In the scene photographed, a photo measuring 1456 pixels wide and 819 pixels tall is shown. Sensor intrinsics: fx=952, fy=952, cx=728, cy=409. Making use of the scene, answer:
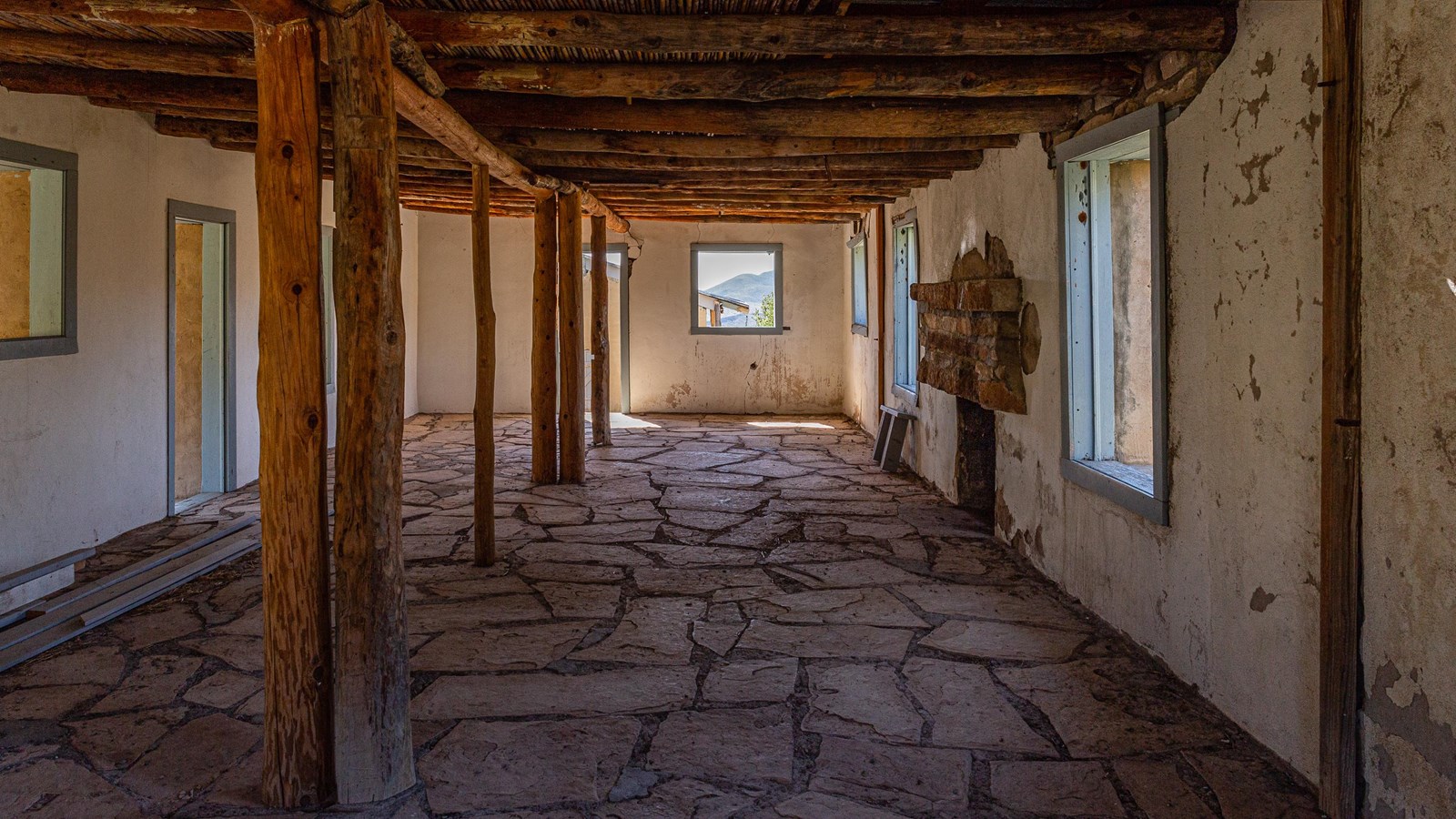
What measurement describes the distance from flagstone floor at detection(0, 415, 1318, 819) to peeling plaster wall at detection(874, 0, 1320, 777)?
0.24 meters

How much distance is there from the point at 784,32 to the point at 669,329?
10.2 m

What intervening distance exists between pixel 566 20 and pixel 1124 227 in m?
3.05

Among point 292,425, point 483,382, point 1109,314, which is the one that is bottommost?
point 292,425

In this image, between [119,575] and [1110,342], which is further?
[119,575]

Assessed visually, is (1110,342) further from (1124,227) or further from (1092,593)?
(1092,593)

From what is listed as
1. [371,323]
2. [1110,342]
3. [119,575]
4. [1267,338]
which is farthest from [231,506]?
[1267,338]

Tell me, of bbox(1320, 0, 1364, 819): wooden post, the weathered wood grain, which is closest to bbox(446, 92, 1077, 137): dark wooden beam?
the weathered wood grain

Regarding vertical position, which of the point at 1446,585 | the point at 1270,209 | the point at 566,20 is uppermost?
the point at 566,20

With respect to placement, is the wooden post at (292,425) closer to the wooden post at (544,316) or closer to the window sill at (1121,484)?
the window sill at (1121,484)

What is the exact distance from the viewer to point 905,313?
9875mm

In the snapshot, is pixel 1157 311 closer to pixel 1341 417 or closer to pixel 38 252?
pixel 1341 417

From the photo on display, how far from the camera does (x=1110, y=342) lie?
16.5 ft

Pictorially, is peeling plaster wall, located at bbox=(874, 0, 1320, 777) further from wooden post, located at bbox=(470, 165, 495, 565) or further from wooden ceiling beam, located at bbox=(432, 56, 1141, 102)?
wooden post, located at bbox=(470, 165, 495, 565)

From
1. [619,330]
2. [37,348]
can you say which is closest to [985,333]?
[37,348]
